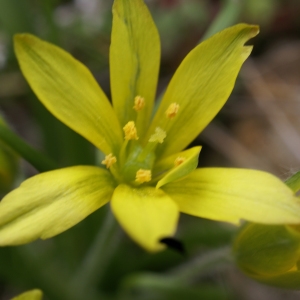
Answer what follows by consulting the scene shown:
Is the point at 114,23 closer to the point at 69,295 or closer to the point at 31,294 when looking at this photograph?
the point at 31,294

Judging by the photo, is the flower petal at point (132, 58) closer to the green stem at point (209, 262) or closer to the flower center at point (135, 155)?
the flower center at point (135, 155)

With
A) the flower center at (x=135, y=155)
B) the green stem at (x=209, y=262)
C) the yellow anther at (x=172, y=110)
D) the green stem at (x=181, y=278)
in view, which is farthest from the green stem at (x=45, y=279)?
the yellow anther at (x=172, y=110)

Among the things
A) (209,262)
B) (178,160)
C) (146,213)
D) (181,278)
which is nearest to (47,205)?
(146,213)

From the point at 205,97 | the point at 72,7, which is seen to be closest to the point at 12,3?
the point at 72,7

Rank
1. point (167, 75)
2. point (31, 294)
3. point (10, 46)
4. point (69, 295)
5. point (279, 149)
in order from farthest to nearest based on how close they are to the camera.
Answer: point (167, 75)
point (279, 149)
point (10, 46)
point (69, 295)
point (31, 294)

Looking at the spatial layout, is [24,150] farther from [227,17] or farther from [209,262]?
[227,17]

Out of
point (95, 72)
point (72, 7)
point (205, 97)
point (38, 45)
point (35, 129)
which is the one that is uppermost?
point (38, 45)

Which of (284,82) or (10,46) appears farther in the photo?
(284,82)
